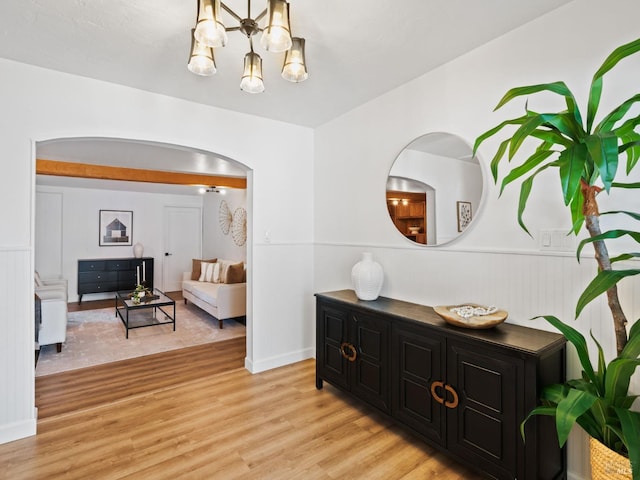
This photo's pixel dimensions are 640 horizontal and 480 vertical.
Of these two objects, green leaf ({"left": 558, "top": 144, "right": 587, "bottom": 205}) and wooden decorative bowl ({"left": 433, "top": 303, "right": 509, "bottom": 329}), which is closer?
green leaf ({"left": 558, "top": 144, "right": 587, "bottom": 205})

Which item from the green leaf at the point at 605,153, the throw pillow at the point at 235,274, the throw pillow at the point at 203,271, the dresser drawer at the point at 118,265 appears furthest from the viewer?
the dresser drawer at the point at 118,265

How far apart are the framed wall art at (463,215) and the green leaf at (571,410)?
46.1 inches

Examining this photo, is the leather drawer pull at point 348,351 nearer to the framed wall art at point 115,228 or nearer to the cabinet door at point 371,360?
the cabinet door at point 371,360

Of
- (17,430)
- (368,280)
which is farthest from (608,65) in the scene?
(17,430)

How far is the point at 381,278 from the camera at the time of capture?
2662 mm

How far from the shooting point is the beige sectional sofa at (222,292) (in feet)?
15.8

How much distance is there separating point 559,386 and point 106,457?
2474 millimetres

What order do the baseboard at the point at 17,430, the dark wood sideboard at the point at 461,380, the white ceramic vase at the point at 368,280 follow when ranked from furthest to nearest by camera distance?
the white ceramic vase at the point at 368,280, the baseboard at the point at 17,430, the dark wood sideboard at the point at 461,380

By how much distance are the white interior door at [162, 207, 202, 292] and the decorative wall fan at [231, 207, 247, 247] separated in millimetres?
1983

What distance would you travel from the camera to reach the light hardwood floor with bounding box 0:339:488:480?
1.92 metres

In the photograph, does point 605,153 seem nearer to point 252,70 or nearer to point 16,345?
point 252,70

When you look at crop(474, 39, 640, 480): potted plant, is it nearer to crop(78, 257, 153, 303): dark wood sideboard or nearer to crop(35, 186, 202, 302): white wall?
crop(78, 257, 153, 303): dark wood sideboard

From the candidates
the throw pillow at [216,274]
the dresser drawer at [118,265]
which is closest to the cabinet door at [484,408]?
the throw pillow at [216,274]

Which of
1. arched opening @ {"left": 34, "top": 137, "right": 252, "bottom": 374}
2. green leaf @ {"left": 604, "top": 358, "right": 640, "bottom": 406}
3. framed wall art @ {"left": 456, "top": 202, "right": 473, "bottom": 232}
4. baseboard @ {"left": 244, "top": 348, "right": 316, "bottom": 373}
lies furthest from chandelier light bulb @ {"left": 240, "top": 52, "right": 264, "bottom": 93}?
arched opening @ {"left": 34, "top": 137, "right": 252, "bottom": 374}
